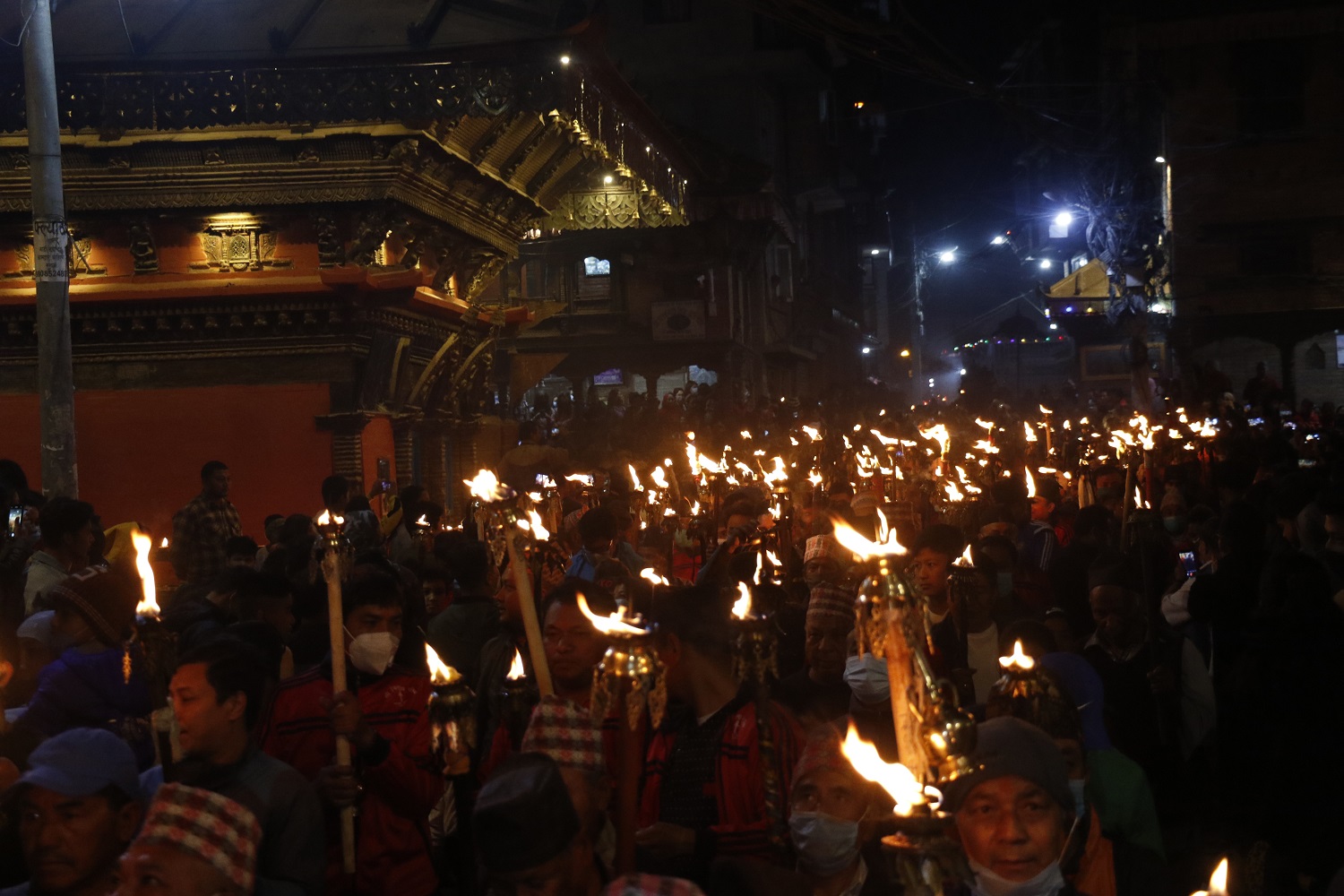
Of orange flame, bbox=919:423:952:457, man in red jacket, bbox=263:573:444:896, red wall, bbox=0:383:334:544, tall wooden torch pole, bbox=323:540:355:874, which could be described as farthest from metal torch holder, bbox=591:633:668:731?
red wall, bbox=0:383:334:544

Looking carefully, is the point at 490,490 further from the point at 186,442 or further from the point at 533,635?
the point at 186,442

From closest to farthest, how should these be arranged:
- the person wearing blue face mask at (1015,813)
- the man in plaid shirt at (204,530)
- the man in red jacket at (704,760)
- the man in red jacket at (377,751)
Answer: the person wearing blue face mask at (1015,813)
the man in red jacket at (704,760)
the man in red jacket at (377,751)
the man in plaid shirt at (204,530)

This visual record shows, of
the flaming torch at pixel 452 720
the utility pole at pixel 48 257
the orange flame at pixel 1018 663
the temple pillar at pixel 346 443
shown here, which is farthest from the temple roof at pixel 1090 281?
the flaming torch at pixel 452 720

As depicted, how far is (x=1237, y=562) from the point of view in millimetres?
7219

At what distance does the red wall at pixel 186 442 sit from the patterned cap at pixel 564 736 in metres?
12.7

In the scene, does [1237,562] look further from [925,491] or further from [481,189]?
[481,189]

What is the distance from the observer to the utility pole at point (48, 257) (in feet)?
31.7

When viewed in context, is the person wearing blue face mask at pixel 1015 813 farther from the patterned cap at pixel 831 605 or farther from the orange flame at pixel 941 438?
the orange flame at pixel 941 438

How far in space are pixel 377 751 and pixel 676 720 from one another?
3.23 ft

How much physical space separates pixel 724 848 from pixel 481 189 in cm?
1562

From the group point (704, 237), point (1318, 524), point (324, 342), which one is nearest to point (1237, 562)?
point (1318, 524)

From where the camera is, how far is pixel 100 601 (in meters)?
5.42

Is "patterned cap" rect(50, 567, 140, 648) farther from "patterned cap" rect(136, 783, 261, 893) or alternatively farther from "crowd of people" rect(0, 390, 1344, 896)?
"patterned cap" rect(136, 783, 261, 893)

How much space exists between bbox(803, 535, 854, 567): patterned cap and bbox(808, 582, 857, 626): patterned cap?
144 cm
